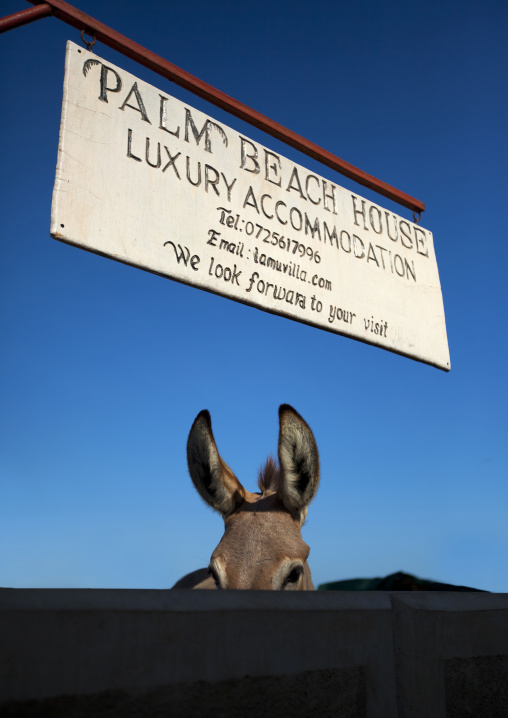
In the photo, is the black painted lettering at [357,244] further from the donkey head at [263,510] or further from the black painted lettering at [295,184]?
the donkey head at [263,510]

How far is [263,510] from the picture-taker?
3654 millimetres

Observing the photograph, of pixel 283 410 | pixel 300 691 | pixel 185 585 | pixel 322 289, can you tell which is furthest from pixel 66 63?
pixel 185 585

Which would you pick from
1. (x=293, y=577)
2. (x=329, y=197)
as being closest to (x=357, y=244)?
(x=329, y=197)

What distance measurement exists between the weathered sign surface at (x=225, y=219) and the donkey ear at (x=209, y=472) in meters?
0.99

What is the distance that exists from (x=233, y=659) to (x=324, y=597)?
32 cm

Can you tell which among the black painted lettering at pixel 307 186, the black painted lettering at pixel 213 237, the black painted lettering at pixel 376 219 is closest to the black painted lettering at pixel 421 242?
the black painted lettering at pixel 376 219

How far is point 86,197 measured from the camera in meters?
2.47

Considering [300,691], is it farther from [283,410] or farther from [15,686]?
[283,410]

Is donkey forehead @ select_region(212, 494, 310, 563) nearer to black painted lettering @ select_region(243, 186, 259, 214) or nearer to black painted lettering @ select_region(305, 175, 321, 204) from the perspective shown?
black painted lettering @ select_region(243, 186, 259, 214)

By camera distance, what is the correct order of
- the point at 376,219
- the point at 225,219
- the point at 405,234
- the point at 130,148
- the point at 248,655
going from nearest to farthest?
the point at 248,655 → the point at 130,148 → the point at 225,219 → the point at 376,219 → the point at 405,234

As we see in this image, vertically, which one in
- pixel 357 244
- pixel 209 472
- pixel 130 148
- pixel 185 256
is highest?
pixel 357 244

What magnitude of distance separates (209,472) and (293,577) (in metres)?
0.90

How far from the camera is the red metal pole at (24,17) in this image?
2533mm

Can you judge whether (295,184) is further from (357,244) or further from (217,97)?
(217,97)
